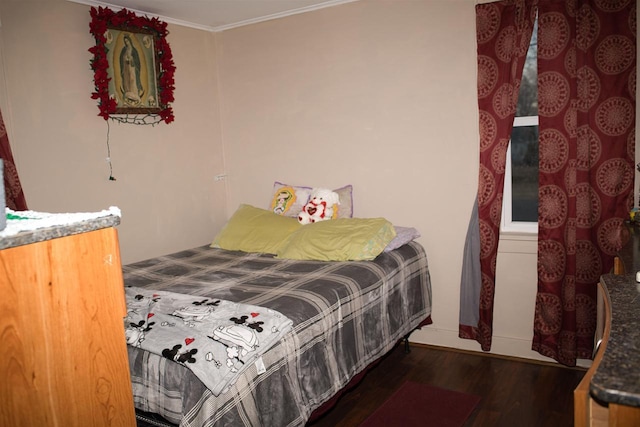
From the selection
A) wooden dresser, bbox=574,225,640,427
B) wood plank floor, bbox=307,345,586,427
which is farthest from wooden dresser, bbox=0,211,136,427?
wood plank floor, bbox=307,345,586,427

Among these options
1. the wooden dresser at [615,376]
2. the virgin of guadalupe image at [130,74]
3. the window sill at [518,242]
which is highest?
the virgin of guadalupe image at [130,74]

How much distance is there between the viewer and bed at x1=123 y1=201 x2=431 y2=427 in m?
1.90

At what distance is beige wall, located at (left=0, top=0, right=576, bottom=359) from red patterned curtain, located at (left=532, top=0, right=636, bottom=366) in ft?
0.68

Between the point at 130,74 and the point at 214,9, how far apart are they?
30.3 inches

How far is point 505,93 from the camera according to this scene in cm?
311

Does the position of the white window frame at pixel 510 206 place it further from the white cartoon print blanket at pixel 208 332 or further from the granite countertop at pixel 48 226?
the granite countertop at pixel 48 226

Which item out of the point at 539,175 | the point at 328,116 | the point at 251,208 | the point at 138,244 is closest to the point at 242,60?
the point at 328,116

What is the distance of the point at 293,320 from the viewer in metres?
2.28

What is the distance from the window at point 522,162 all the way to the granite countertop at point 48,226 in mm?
2784

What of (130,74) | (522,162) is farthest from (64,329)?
(522,162)

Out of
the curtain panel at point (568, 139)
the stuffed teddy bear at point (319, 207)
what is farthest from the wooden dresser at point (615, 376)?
the stuffed teddy bear at point (319, 207)

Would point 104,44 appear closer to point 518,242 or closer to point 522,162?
point 522,162

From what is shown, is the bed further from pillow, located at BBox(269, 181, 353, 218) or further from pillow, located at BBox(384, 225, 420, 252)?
pillow, located at BBox(269, 181, 353, 218)

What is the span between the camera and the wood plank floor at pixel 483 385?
2641mm
